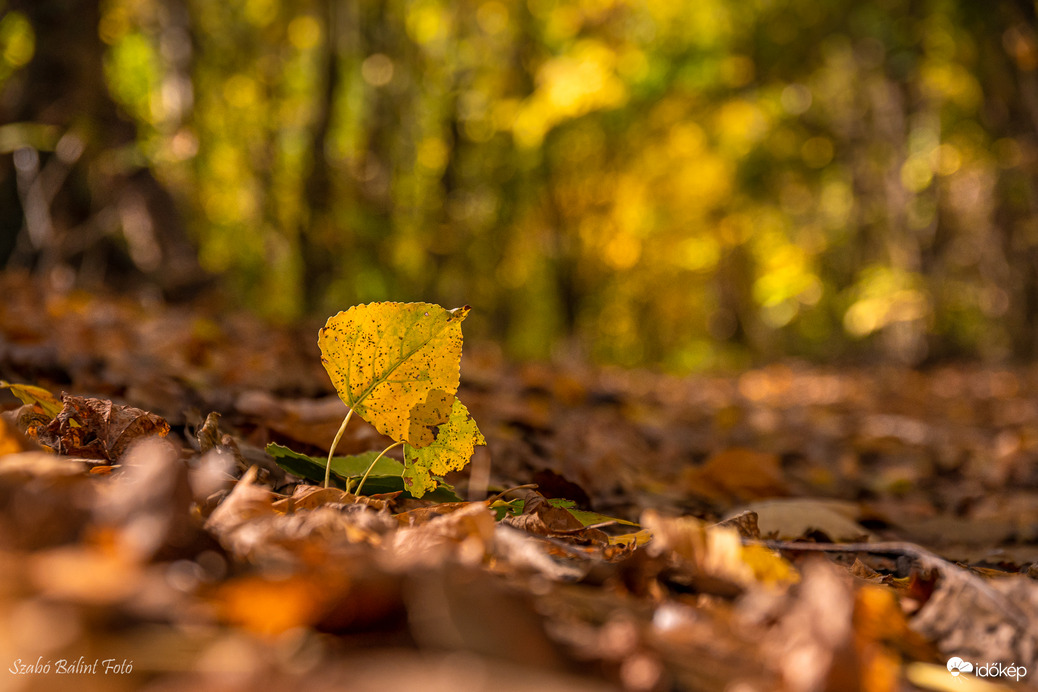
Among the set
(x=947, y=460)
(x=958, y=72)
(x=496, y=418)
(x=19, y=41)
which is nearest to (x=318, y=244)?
(x=19, y=41)

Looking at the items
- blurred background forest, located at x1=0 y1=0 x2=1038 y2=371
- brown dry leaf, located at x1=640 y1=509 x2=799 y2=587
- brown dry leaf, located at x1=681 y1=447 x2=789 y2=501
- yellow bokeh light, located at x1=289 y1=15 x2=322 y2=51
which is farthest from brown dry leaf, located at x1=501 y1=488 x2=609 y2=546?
yellow bokeh light, located at x1=289 y1=15 x2=322 y2=51

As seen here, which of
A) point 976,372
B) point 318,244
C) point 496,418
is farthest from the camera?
point 976,372

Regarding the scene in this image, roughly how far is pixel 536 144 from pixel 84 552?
311 inches

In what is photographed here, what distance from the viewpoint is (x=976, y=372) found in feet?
26.2

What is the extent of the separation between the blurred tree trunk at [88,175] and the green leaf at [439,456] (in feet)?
13.9

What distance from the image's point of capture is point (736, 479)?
208cm

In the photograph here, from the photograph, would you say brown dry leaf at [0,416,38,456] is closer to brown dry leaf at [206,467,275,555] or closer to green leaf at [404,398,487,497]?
brown dry leaf at [206,467,275,555]

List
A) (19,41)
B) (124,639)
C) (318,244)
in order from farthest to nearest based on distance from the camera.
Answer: (318,244) → (19,41) → (124,639)

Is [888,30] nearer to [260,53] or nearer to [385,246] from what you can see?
[385,246]

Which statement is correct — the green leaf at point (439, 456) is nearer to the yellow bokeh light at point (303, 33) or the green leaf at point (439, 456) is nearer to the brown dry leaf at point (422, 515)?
the brown dry leaf at point (422, 515)

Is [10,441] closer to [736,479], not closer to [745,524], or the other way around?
[745,524]

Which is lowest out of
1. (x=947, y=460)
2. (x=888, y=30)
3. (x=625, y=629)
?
(x=947, y=460)

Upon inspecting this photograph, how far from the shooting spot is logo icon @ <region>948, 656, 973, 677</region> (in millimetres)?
642

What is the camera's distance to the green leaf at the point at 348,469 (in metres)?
1.08
